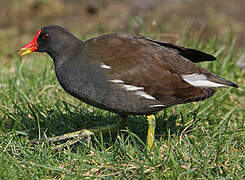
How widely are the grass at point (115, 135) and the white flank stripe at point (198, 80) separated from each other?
0.47 meters

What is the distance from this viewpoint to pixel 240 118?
4590 millimetres

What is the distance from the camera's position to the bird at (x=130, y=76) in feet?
10.7

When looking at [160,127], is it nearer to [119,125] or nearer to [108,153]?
[119,125]

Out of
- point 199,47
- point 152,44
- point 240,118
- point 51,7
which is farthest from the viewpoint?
point 51,7

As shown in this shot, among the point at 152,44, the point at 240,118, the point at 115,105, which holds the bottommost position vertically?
the point at 240,118

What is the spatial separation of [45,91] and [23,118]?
71cm

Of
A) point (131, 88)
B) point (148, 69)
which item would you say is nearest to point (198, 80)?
point (148, 69)

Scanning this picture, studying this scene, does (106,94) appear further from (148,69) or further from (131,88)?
(148,69)

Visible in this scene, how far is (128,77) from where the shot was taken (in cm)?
324

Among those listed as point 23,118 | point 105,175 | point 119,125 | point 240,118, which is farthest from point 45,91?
point 240,118

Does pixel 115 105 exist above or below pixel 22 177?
above

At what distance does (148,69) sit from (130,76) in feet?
0.57

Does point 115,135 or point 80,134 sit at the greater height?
point 80,134

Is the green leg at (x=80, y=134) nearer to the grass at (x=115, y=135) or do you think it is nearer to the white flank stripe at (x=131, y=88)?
the grass at (x=115, y=135)
